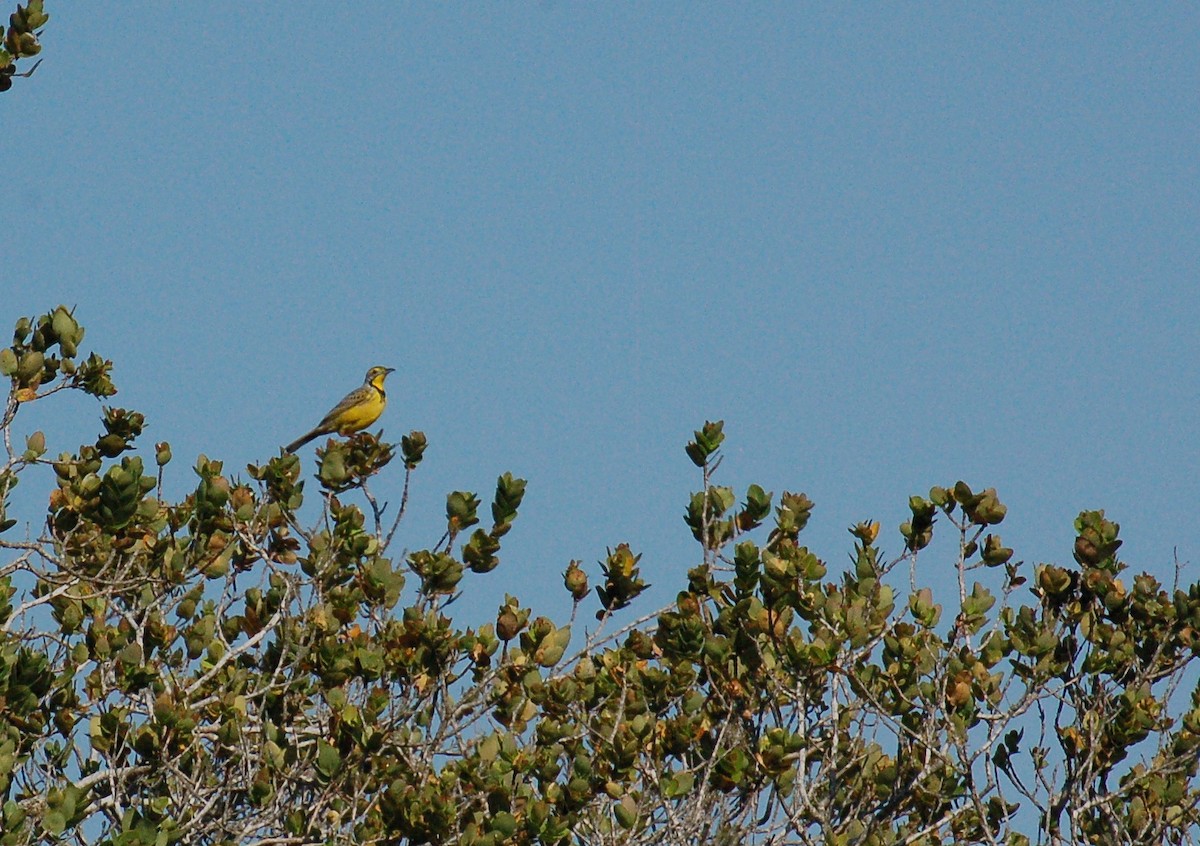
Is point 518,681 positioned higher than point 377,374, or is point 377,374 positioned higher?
point 377,374

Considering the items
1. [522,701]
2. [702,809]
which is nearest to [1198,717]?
[702,809]

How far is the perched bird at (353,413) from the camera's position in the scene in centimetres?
1664

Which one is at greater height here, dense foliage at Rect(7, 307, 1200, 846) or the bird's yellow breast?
the bird's yellow breast

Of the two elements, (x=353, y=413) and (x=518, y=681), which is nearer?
(x=518, y=681)

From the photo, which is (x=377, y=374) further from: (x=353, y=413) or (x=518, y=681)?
(x=518, y=681)

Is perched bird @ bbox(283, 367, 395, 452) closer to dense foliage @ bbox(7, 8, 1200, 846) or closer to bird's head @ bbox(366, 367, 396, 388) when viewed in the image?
bird's head @ bbox(366, 367, 396, 388)

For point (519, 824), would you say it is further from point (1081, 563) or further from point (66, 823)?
point (1081, 563)

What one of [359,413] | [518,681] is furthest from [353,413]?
[518,681]

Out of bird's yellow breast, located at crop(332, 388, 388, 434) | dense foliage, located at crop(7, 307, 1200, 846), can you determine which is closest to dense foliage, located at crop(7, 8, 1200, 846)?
dense foliage, located at crop(7, 307, 1200, 846)

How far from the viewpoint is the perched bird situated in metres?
16.6

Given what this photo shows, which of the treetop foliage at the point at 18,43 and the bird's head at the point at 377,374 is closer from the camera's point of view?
the treetop foliage at the point at 18,43

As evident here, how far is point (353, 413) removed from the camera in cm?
1664

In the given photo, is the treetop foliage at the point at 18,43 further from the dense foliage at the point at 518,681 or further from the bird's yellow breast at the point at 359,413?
the bird's yellow breast at the point at 359,413

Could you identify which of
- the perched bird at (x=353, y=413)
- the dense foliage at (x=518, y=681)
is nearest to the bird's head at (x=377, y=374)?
the perched bird at (x=353, y=413)
